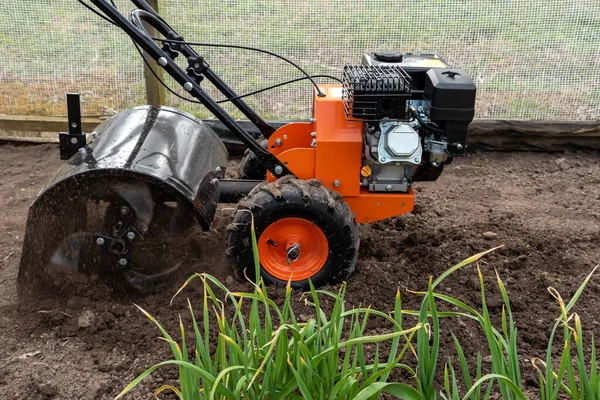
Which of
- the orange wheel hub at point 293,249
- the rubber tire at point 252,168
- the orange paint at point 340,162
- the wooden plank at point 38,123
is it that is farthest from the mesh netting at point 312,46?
the orange wheel hub at point 293,249

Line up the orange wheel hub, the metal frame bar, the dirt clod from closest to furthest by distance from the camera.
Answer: the metal frame bar → the orange wheel hub → the dirt clod

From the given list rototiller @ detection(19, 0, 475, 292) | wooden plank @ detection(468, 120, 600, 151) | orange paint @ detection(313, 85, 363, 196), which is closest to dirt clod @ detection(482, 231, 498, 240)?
rototiller @ detection(19, 0, 475, 292)

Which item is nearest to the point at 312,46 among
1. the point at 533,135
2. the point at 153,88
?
the point at 153,88

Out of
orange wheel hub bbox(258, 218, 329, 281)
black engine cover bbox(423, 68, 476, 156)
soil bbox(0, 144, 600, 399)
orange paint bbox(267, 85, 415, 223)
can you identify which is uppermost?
black engine cover bbox(423, 68, 476, 156)

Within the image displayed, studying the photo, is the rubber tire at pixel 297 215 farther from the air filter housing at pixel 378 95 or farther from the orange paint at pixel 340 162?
the air filter housing at pixel 378 95

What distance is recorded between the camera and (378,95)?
2812 mm

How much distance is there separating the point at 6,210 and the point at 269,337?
2.56m

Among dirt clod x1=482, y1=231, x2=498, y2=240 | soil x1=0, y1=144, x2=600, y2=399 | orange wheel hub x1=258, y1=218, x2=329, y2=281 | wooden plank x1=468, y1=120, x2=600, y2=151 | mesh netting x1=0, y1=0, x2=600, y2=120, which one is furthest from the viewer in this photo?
wooden plank x1=468, y1=120, x2=600, y2=151

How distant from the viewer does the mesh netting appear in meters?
4.59

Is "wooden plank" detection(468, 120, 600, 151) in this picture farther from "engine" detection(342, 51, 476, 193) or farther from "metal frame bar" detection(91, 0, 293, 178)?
"metal frame bar" detection(91, 0, 293, 178)

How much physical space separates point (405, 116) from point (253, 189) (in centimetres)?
72

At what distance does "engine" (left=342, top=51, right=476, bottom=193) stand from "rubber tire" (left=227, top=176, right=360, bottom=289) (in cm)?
26

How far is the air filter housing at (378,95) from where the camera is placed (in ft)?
9.23

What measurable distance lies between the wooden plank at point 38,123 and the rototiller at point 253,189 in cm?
163
